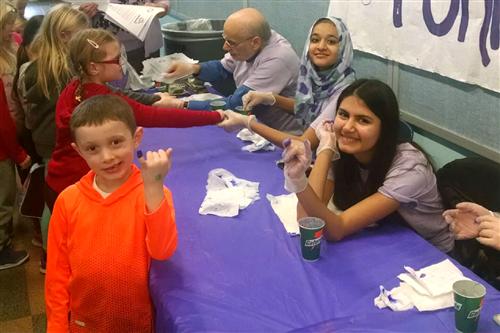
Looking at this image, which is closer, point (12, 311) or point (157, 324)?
point (157, 324)

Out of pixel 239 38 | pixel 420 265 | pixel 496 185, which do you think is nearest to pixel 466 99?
pixel 496 185

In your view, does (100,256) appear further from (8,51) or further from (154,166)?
(8,51)

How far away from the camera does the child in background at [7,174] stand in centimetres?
251

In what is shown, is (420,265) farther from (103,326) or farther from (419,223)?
(103,326)

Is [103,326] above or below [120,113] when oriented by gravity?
below

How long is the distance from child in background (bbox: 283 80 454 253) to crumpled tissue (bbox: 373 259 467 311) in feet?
0.85

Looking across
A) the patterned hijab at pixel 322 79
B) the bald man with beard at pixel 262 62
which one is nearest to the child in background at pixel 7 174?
the bald man with beard at pixel 262 62

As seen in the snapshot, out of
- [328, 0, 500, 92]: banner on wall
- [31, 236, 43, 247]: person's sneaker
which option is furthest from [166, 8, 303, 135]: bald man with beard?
[31, 236, 43, 247]: person's sneaker

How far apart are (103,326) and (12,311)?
3.83ft

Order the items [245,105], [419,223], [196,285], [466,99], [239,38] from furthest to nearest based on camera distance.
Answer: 1. [239,38]
2. [245,105]
3. [466,99]
4. [419,223]
5. [196,285]

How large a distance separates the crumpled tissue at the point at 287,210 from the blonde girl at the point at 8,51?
1.57 meters

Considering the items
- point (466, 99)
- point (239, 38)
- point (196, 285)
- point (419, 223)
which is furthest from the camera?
point (239, 38)

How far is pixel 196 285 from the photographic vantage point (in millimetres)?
1447

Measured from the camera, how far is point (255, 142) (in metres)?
2.46
